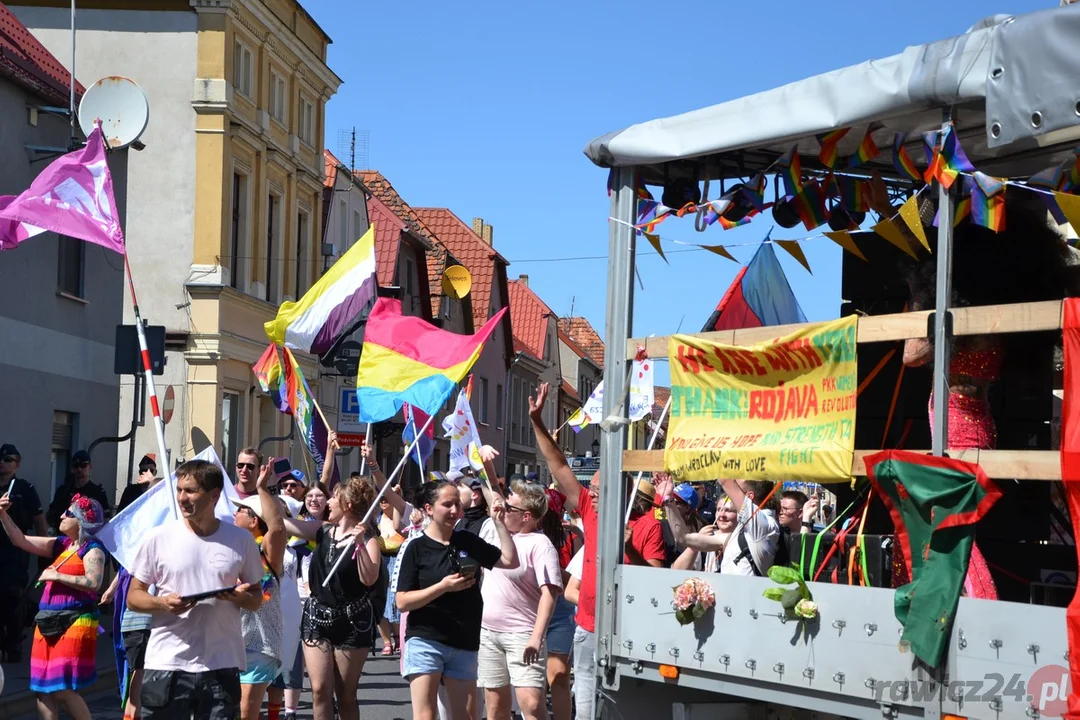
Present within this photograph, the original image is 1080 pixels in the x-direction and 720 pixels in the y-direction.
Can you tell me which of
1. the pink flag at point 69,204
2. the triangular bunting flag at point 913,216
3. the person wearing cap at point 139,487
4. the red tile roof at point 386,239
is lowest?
the person wearing cap at point 139,487

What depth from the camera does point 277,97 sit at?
34250mm

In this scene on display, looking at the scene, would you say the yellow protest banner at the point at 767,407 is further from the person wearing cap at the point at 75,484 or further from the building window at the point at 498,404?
the building window at the point at 498,404

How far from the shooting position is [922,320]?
4.57 meters

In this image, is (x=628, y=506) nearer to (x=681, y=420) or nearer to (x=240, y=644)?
(x=681, y=420)

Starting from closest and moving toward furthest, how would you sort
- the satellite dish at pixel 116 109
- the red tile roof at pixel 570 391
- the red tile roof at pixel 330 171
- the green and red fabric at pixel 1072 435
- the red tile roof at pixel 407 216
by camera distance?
the green and red fabric at pixel 1072 435
the satellite dish at pixel 116 109
the red tile roof at pixel 330 171
the red tile roof at pixel 407 216
the red tile roof at pixel 570 391

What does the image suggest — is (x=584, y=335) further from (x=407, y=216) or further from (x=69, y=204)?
(x=69, y=204)

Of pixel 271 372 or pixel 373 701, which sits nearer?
pixel 373 701

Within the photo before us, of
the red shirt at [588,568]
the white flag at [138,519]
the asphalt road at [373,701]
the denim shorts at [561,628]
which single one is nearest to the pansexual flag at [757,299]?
the red shirt at [588,568]

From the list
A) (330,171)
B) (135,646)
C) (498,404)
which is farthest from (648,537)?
(498,404)

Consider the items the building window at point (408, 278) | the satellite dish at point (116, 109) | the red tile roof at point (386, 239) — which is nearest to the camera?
the satellite dish at point (116, 109)

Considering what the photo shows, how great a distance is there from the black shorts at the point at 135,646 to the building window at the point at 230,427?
21100 mm

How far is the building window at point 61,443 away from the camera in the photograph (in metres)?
19.9

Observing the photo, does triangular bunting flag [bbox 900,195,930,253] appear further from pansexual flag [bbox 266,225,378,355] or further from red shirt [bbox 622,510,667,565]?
pansexual flag [bbox 266,225,378,355]

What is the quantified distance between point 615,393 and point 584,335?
285 ft
